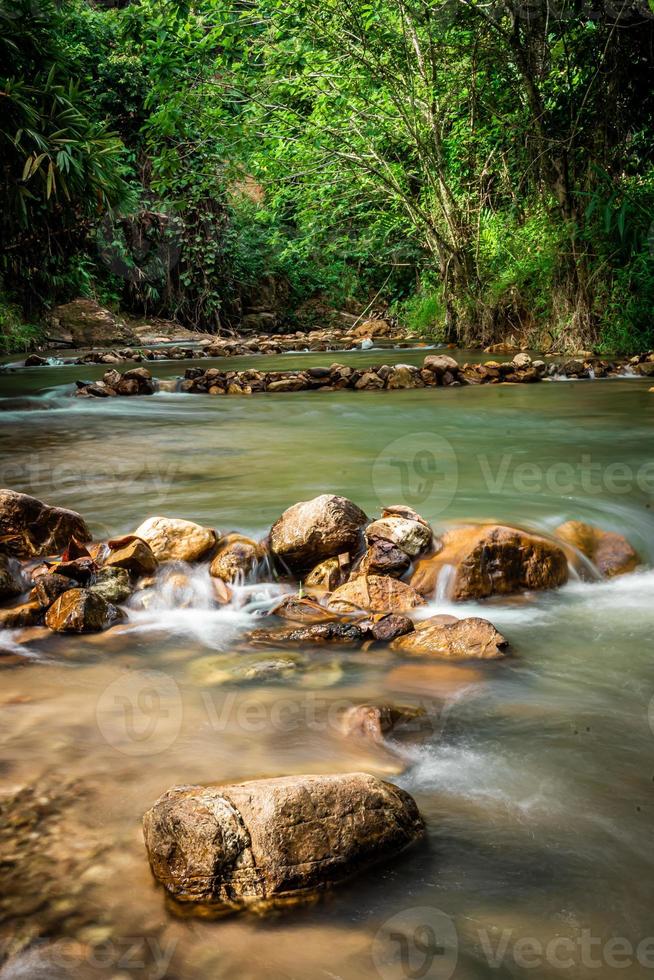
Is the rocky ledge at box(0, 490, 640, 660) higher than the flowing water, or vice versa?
the rocky ledge at box(0, 490, 640, 660)

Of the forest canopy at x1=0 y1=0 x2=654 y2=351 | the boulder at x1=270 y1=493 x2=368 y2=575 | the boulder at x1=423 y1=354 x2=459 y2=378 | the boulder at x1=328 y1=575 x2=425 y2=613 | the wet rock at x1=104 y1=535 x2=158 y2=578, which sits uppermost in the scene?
the forest canopy at x1=0 y1=0 x2=654 y2=351

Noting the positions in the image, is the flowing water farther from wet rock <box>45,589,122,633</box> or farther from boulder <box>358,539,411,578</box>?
boulder <box>358,539,411,578</box>

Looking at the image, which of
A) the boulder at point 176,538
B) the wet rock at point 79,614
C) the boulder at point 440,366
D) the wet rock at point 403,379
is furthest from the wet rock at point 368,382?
the wet rock at point 79,614

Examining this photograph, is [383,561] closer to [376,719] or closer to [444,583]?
[444,583]

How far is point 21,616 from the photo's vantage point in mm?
2867

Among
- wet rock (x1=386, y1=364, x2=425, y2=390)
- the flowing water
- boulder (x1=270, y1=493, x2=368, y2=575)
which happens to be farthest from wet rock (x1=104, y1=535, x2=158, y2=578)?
wet rock (x1=386, y1=364, x2=425, y2=390)

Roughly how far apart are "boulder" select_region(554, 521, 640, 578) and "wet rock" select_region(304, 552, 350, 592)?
101cm

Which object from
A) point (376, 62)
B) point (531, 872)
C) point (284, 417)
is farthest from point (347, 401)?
point (531, 872)

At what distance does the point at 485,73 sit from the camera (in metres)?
11.1

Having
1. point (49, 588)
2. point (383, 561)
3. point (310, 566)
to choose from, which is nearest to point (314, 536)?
point (310, 566)

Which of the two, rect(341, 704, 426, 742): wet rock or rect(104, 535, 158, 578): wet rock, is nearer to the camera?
rect(341, 704, 426, 742): wet rock

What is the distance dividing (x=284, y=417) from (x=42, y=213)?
3.99m

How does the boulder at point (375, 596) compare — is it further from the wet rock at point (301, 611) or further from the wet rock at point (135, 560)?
the wet rock at point (135, 560)

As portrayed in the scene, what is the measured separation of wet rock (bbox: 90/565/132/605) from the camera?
10.1 ft
